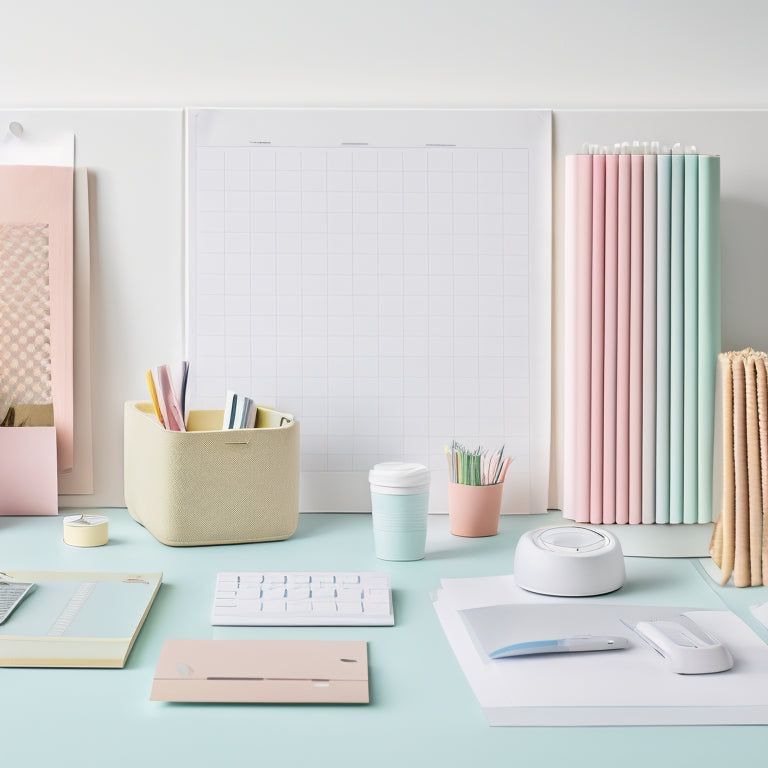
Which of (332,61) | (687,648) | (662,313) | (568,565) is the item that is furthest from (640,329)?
(332,61)

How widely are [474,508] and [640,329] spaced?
302mm

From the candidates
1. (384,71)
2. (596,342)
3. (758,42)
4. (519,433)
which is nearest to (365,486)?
(519,433)

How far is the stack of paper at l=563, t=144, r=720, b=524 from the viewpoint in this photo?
100 centimetres

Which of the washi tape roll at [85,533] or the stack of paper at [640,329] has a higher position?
the stack of paper at [640,329]

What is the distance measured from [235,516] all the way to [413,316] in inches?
15.0

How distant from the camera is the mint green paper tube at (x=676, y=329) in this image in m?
1.00

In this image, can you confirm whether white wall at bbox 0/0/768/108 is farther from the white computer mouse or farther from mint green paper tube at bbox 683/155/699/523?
the white computer mouse

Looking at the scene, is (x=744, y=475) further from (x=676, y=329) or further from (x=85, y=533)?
(x=85, y=533)

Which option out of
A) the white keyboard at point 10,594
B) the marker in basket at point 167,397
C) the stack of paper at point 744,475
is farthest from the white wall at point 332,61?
the white keyboard at point 10,594

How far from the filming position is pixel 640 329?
101 cm

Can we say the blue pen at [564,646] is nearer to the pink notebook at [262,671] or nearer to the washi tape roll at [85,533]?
the pink notebook at [262,671]

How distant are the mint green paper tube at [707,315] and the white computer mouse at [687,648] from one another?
337 millimetres

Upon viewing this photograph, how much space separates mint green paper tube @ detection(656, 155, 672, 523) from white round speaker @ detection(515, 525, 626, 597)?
0.18m

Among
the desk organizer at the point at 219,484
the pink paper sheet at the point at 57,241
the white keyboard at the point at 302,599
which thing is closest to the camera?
the white keyboard at the point at 302,599
